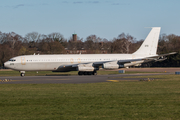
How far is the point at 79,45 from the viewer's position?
144 metres

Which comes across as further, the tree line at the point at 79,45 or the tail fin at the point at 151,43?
the tree line at the point at 79,45

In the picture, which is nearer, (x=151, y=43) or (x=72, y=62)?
A: (x=72, y=62)

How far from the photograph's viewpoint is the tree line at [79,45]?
93500mm

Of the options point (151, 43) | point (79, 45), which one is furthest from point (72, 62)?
point (79, 45)

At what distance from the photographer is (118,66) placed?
42812 millimetres

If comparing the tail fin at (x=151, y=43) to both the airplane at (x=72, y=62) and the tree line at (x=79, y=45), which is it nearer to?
the airplane at (x=72, y=62)

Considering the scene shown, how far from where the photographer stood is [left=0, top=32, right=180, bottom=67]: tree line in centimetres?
9350

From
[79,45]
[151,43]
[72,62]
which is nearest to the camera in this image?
[72,62]

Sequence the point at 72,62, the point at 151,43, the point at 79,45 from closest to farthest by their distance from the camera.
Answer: the point at 72,62 → the point at 151,43 → the point at 79,45

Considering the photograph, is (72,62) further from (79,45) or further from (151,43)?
(79,45)

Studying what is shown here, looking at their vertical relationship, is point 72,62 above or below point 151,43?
below

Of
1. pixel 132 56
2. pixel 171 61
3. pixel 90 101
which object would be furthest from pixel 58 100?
pixel 171 61

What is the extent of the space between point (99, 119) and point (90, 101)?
433 centimetres

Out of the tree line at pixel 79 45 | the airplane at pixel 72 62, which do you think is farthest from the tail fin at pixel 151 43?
the tree line at pixel 79 45
